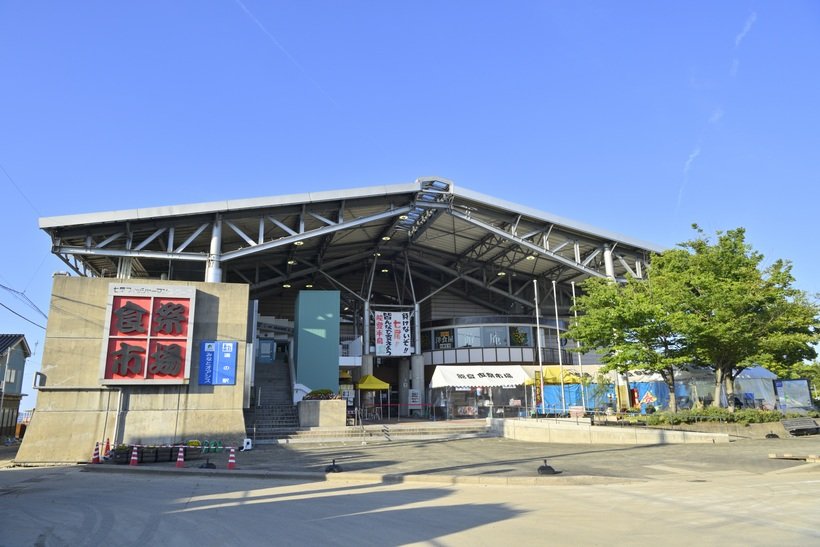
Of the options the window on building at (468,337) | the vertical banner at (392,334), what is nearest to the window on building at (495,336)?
the window on building at (468,337)

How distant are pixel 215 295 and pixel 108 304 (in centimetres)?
399

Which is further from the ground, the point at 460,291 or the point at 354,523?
the point at 460,291

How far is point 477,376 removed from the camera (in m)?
34.9

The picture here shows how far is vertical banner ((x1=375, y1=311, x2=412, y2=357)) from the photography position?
41094mm

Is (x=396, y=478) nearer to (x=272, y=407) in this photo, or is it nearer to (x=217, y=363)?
(x=217, y=363)

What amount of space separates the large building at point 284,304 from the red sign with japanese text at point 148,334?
51mm

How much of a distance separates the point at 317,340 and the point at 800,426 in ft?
75.0

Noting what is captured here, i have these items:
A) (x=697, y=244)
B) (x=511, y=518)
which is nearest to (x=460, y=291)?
(x=697, y=244)

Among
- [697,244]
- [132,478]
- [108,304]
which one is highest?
[697,244]

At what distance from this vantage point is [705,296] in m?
24.3

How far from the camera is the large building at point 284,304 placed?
68.8ft

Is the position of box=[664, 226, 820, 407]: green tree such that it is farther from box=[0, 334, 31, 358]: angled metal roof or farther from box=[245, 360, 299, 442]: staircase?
box=[0, 334, 31, 358]: angled metal roof

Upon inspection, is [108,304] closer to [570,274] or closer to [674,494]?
[674,494]

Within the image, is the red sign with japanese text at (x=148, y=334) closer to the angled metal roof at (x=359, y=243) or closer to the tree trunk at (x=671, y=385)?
the angled metal roof at (x=359, y=243)
